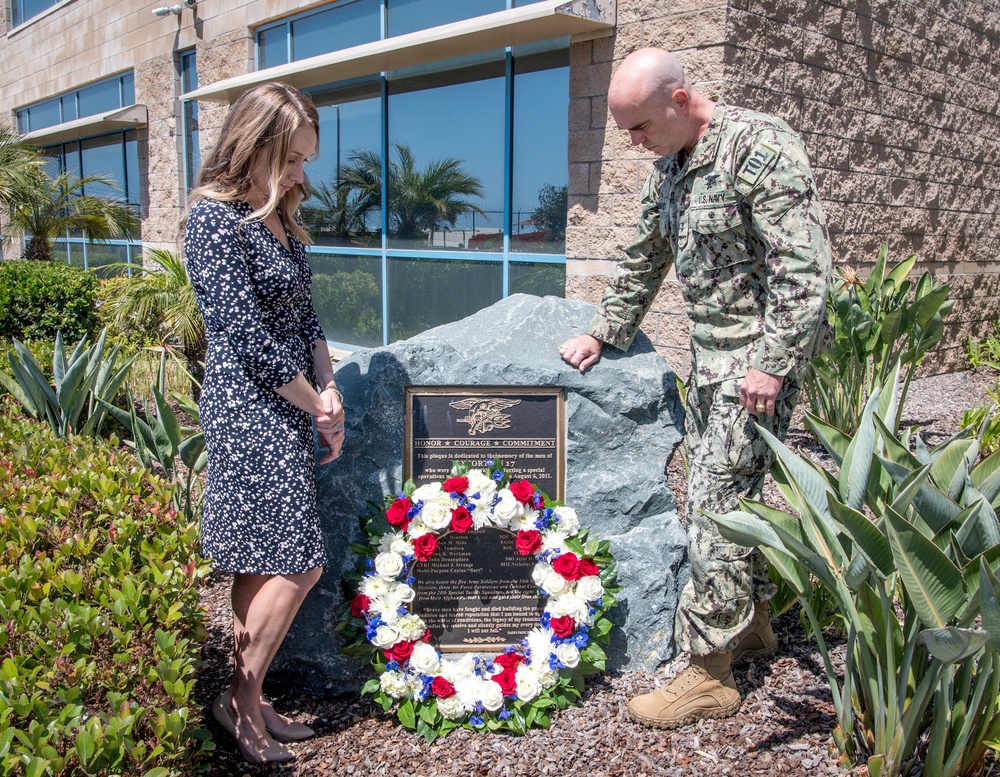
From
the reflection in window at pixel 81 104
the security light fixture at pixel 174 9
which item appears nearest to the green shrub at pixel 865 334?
the security light fixture at pixel 174 9

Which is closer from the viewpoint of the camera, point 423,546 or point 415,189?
point 423,546

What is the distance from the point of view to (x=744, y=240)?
263 cm

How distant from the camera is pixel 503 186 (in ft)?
23.1

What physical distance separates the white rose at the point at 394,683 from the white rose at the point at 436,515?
1.67 feet

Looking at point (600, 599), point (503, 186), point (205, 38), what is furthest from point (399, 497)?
point (205, 38)

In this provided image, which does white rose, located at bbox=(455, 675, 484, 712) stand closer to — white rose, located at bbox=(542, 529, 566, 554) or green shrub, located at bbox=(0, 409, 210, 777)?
white rose, located at bbox=(542, 529, 566, 554)

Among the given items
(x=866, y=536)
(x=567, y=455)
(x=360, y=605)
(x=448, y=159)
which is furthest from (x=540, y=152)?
(x=866, y=536)

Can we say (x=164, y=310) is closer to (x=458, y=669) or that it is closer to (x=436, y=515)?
(x=436, y=515)

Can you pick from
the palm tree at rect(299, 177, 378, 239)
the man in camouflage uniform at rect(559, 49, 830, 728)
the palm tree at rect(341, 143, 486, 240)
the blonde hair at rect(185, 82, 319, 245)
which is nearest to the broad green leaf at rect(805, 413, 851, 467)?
the man in camouflage uniform at rect(559, 49, 830, 728)

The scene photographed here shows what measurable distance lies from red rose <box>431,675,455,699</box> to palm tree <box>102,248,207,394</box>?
5491 mm

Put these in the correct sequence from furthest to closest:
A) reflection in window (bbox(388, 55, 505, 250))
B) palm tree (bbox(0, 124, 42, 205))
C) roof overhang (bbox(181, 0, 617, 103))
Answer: palm tree (bbox(0, 124, 42, 205))
reflection in window (bbox(388, 55, 505, 250))
roof overhang (bbox(181, 0, 617, 103))

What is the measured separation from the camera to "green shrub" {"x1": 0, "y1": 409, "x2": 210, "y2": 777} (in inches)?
65.3

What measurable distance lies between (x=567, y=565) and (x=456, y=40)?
16.2ft

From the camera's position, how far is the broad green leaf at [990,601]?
1.79 metres
